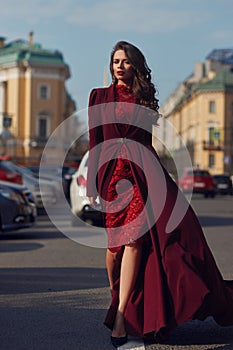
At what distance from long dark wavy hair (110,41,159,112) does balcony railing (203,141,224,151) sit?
350 feet

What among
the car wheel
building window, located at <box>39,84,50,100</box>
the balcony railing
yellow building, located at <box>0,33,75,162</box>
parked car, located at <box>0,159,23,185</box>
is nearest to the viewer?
the car wheel

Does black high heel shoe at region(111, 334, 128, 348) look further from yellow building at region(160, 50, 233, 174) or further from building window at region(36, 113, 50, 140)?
yellow building at region(160, 50, 233, 174)

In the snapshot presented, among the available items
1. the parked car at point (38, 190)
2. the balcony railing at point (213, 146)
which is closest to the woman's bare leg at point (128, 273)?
the parked car at point (38, 190)

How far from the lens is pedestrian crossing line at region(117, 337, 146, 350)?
18.3 feet

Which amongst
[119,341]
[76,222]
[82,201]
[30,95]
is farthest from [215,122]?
[119,341]

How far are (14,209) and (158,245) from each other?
9833 mm

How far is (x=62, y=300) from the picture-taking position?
A: 25.8 ft

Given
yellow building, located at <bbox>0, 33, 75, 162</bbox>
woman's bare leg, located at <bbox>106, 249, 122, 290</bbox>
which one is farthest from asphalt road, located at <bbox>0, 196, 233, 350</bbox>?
yellow building, located at <bbox>0, 33, 75, 162</bbox>

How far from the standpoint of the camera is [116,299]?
576 cm

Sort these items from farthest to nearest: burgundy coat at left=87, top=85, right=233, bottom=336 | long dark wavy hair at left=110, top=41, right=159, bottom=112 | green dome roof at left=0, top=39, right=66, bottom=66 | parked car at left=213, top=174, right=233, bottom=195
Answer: green dome roof at left=0, top=39, right=66, bottom=66 < parked car at left=213, top=174, right=233, bottom=195 < long dark wavy hair at left=110, top=41, right=159, bottom=112 < burgundy coat at left=87, top=85, right=233, bottom=336

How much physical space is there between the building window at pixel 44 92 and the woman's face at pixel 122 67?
96341mm

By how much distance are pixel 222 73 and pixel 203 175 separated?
66.6 m

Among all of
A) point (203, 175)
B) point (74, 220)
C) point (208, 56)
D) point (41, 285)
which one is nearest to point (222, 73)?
point (208, 56)

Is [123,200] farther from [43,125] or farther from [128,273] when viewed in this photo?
[43,125]
